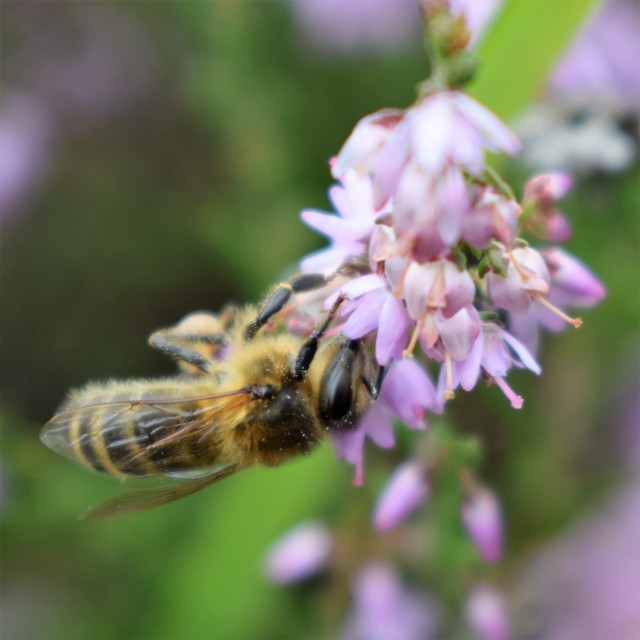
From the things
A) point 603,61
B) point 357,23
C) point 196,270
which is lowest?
point 603,61

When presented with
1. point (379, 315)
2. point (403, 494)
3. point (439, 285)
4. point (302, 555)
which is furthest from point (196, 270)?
point (439, 285)

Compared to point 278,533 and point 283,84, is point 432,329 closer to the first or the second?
point 278,533

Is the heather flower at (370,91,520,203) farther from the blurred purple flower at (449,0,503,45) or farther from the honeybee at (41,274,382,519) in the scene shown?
the blurred purple flower at (449,0,503,45)

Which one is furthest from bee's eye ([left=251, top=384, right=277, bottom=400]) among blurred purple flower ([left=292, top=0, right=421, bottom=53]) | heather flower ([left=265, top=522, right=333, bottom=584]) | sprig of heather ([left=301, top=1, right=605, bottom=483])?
blurred purple flower ([left=292, top=0, right=421, bottom=53])

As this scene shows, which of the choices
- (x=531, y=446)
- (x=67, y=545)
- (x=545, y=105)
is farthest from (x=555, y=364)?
(x=67, y=545)

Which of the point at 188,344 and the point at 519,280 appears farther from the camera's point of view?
the point at 188,344

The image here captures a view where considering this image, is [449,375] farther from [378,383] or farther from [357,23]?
[357,23]
